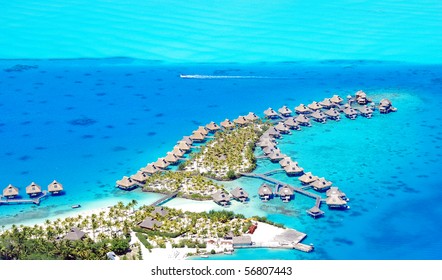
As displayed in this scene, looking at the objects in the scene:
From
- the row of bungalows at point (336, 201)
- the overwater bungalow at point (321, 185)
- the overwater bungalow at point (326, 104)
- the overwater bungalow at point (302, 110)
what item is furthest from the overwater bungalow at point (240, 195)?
the overwater bungalow at point (326, 104)

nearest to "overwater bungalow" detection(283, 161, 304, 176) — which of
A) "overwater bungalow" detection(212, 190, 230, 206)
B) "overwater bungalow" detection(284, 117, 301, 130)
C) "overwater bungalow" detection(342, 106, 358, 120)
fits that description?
"overwater bungalow" detection(212, 190, 230, 206)

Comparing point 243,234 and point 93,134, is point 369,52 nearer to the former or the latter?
point 93,134

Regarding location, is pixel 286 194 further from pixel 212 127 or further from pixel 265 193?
pixel 212 127

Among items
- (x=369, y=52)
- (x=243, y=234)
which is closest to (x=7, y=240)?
(x=243, y=234)

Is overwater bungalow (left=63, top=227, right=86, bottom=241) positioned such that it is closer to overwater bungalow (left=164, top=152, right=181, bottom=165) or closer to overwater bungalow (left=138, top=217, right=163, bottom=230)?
overwater bungalow (left=138, top=217, right=163, bottom=230)

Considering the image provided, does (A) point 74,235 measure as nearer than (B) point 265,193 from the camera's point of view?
Yes

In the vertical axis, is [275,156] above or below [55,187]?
above

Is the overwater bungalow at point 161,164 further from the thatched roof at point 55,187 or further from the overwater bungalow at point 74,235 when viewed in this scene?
the overwater bungalow at point 74,235

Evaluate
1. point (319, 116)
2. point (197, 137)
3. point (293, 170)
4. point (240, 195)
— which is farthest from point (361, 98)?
point (240, 195)
